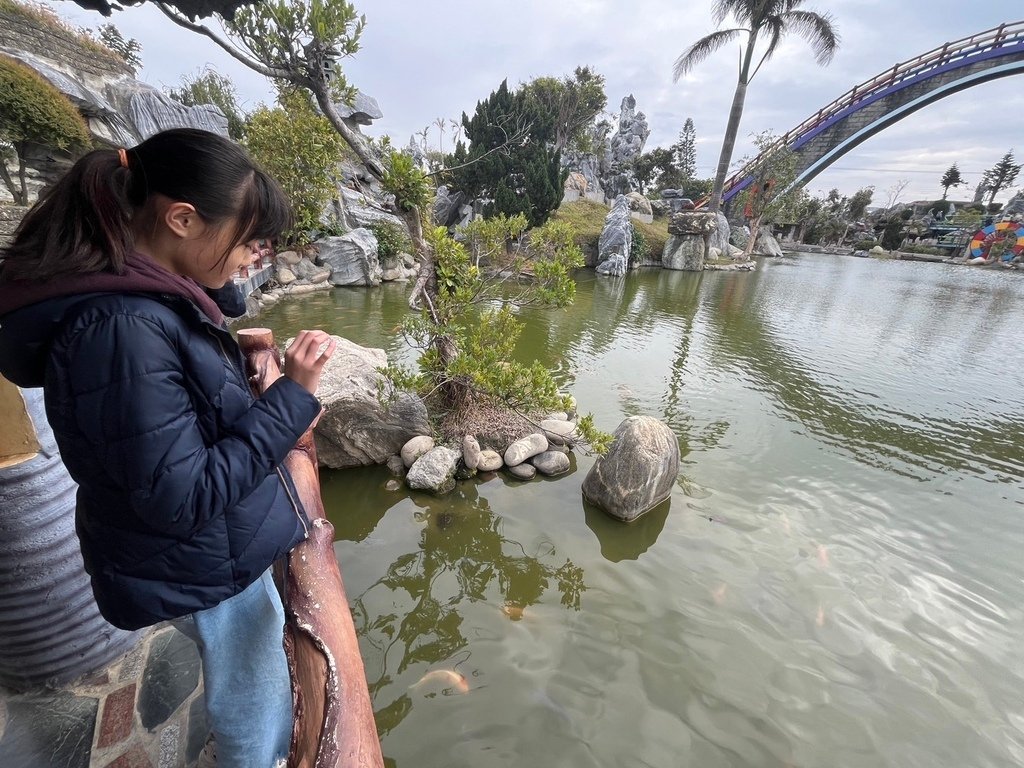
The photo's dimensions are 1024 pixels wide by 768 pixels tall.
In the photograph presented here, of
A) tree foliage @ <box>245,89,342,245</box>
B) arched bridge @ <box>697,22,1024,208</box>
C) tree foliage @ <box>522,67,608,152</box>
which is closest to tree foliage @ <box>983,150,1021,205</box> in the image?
arched bridge @ <box>697,22,1024,208</box>

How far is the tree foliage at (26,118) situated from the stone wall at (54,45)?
4.68m

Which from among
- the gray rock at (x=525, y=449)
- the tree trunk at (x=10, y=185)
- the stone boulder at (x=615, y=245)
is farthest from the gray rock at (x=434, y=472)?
the stone boulder at (x=615, y=245)

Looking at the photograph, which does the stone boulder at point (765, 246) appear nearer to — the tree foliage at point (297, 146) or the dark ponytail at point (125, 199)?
the tree foliage at point (297, 146)

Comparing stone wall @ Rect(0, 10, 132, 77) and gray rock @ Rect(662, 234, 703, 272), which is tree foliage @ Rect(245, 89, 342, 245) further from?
gray rock @ Rect(662, 234, 703, 272)

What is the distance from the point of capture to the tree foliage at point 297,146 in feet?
38.8

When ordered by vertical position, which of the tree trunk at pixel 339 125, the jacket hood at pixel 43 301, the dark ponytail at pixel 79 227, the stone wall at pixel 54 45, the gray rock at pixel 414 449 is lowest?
the gray rock at pixel 414 449

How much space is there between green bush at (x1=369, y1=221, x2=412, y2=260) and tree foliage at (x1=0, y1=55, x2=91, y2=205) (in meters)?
7.91

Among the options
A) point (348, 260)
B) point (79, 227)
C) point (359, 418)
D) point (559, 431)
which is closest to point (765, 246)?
point (348, 260)

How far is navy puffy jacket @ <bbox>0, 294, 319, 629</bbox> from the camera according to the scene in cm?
97

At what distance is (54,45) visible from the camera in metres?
14.8

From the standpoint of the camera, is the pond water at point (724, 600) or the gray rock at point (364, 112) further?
the gray rock at point (364, 112)

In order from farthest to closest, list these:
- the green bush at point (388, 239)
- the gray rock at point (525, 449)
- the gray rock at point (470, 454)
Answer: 1. the green bush at point (388, 239)
2. the gray rock at point (525, 449)
3. the gray rock at point (470, 454)

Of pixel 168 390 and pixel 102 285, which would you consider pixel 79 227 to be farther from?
pixel 168 390

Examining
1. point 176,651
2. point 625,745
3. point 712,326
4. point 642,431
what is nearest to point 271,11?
point 176,651
